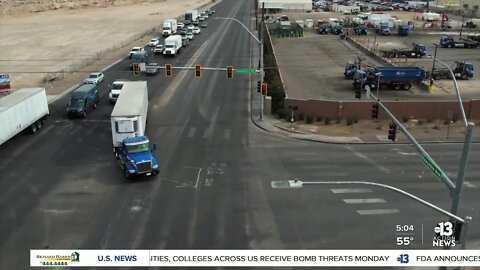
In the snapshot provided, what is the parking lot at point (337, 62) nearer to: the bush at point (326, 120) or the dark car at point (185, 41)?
the bush at point (326, 120)

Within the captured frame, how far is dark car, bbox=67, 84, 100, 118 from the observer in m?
40.2

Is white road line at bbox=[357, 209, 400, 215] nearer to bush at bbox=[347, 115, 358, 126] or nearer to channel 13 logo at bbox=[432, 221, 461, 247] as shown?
channel 13 logo at bbox=[432, 221, 461, 247]

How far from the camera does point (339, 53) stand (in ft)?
261

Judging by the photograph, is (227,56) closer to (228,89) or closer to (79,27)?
(228,89)

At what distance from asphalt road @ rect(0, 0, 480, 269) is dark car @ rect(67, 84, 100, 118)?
34.2 inches

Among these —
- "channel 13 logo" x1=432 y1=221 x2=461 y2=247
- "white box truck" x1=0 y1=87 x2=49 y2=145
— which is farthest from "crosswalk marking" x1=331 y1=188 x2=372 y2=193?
"white box truck" x1=0 y1=87 x2=49 y2=145

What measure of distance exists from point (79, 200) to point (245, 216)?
30.2 ft

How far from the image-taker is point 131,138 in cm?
2884

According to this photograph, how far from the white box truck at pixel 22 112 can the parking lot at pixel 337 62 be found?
24.3 metres

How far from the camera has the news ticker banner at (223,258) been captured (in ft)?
59.9

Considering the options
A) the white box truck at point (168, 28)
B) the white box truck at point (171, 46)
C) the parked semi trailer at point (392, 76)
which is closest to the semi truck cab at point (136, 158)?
the parked semi trailer at point (392, 76)

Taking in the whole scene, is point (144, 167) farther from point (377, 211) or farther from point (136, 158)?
point (377, 211)

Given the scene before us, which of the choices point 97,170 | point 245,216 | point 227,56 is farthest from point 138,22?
point 245,216

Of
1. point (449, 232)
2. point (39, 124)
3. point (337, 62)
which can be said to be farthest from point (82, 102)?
point (337, 62)
